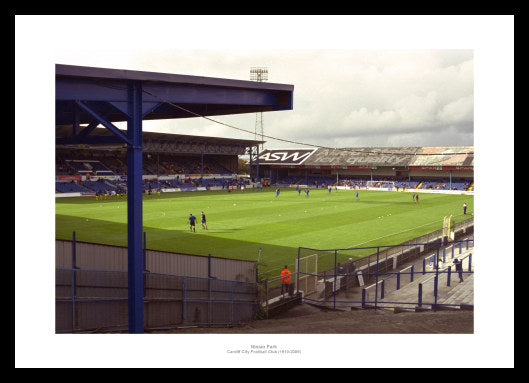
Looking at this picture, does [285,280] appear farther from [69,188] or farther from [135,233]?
[69,188]

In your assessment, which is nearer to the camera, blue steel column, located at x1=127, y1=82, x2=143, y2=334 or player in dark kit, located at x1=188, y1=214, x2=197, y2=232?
blue steel column, located at x1=127, y1=82, x2=143, y2=334

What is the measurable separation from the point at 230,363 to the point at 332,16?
6.56 metres

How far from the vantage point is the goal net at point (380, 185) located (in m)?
77.1

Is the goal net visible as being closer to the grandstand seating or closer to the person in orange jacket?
the grandstand seating

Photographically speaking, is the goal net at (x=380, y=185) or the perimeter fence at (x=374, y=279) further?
the goal net at (x=380, y=185)

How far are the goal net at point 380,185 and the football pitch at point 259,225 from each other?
→ 26872 millimetres

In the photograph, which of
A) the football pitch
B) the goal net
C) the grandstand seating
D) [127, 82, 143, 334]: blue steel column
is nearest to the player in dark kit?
the football pitch

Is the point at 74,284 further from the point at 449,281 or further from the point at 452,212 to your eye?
the point at 452,212

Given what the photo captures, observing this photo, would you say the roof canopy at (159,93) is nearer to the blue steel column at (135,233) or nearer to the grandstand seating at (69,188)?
the blue steel column at (135,233)

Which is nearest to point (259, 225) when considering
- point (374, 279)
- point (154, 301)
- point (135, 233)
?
point (374, 279)

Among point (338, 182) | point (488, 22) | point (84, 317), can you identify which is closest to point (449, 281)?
point (488, 22)

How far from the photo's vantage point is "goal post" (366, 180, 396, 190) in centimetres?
7712

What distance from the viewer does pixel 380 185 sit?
78875 mm

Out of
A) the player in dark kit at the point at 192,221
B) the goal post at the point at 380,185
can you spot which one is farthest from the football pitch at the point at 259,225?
the goal post at the point at 380,185
